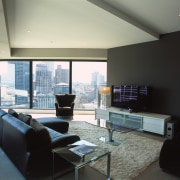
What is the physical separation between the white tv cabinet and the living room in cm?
53

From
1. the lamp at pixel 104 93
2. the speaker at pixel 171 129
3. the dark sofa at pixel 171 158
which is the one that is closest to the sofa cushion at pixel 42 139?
the dark sofa at pixel 171 158

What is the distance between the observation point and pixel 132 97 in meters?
5.09

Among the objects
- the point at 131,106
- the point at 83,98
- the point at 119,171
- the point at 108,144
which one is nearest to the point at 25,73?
the point at 83,98

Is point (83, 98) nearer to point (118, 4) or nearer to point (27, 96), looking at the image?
point (27, 96)

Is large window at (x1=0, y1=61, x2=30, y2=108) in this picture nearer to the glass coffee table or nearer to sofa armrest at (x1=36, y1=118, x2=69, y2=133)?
sofa armrest at (x1=36, y1=118, x2=69, y2=133)

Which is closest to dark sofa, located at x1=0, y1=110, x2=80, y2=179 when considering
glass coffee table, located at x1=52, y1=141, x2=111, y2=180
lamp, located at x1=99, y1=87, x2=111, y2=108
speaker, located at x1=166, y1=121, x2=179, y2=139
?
glass coffee table, located at x1=52, y1=141, x2=111, y2=180

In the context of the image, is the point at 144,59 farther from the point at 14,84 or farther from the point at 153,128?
the point at 14,84

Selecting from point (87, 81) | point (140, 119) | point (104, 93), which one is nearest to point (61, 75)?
point (87, 81)

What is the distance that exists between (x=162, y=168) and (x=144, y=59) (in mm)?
3328

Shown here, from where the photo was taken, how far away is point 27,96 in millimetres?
7426

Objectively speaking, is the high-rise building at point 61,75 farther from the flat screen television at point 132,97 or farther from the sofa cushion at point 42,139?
the sofa cushion at point 42,139

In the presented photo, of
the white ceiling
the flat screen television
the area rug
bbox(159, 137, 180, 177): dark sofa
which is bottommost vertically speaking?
the area rug

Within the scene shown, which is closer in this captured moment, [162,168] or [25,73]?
[162,168]

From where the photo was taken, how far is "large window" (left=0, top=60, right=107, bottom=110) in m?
7.23
